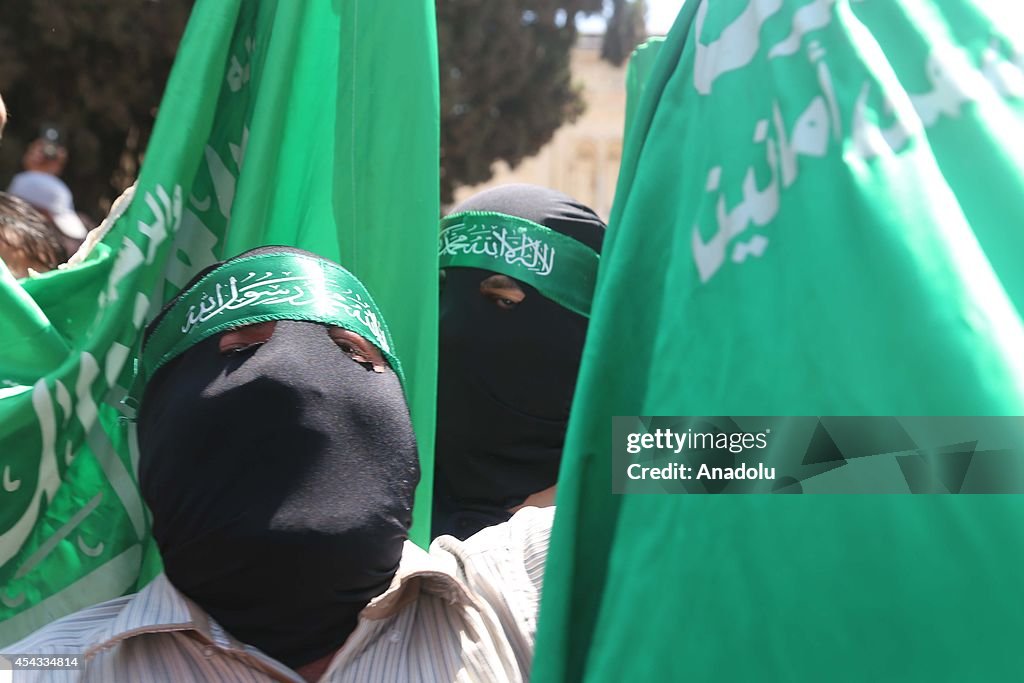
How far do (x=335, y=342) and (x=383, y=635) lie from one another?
1.28 feet

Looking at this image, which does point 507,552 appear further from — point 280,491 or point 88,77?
point 88,77

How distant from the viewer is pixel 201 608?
145 centimetres

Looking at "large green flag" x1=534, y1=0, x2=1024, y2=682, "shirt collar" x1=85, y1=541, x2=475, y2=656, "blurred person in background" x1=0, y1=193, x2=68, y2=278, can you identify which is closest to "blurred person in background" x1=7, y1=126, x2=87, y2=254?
"blurred person in background" x1=0, y1=193, x2=68, y2=278

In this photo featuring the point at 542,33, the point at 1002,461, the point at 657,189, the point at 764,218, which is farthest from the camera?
the point at 542,33

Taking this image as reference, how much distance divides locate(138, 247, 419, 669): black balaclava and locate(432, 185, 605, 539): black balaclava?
0.79 meters

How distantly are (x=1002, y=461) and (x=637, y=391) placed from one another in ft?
1.02

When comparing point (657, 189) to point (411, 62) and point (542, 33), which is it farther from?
point (542, 33)

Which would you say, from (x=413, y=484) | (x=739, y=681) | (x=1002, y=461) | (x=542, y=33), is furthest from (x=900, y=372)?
(x=542, y=33)

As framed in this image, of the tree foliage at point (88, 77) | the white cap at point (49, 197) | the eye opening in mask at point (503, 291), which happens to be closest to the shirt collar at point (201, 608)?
the eye opening in mask at point (503, 291)

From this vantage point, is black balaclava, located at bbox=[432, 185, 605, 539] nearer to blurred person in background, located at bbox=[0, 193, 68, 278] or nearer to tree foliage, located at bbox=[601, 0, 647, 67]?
blurred person in background, located at bbox=[0, 193, 68, 278]

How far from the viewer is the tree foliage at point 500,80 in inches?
368

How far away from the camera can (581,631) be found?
0.94 metres

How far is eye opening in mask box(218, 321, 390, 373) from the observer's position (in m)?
1.52

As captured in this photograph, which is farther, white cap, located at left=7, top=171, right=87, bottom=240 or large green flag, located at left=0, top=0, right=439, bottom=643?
white cap, located at left=7, top=171, right=87, bottom=240
